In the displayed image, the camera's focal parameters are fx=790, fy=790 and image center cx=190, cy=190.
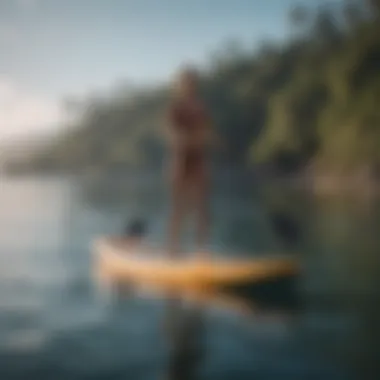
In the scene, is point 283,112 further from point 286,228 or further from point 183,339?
point 183,339

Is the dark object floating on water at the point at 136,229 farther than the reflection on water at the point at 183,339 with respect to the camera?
Yes

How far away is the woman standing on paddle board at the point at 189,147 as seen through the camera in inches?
78.3

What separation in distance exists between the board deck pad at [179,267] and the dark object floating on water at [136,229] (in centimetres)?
3

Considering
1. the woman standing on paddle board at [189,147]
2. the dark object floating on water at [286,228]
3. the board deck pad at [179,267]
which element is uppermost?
the woman standing on paddle board at [189,147]

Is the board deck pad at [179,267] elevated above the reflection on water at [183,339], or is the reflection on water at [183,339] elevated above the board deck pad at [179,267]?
the board deck pad at [179,267]

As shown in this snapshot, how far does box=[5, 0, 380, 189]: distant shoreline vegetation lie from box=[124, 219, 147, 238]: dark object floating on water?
0.14 m

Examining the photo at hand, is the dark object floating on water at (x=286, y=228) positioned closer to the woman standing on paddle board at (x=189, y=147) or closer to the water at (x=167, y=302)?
the water at (x=167, y=302)

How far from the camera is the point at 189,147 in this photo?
2002mm

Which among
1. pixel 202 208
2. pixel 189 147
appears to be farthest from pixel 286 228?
pixel 189 147

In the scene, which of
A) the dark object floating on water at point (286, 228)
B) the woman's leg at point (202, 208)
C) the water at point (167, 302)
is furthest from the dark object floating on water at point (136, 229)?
the dark object floating on water at point (286, 228)

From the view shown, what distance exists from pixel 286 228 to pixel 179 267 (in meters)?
0.29

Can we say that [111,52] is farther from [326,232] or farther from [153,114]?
[326,232]

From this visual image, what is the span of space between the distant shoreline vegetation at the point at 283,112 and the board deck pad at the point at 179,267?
221mm

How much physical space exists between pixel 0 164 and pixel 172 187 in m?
0.45
